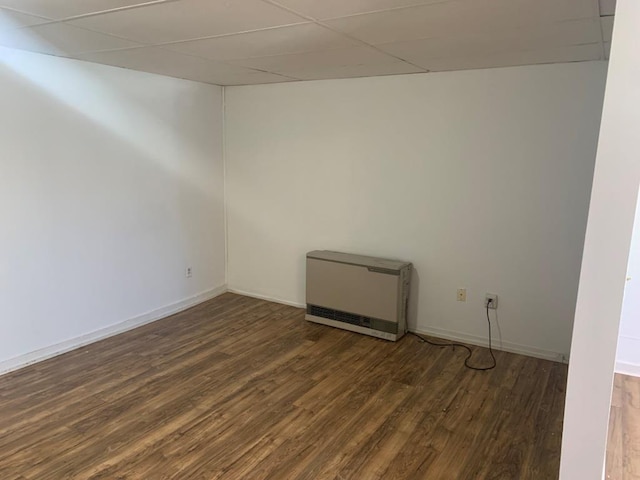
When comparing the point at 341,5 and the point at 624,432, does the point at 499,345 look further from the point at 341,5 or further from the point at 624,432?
the point at 341,5

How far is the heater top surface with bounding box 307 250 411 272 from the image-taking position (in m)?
3.78

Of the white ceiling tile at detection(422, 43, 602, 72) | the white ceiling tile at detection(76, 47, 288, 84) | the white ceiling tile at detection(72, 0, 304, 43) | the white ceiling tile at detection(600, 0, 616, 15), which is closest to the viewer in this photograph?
the white ceiling tile at detection(600, 0, 616, 15)

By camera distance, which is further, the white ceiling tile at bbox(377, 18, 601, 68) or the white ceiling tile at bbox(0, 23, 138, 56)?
the white ceiling tile at bbox(0, 23, 138, 56)

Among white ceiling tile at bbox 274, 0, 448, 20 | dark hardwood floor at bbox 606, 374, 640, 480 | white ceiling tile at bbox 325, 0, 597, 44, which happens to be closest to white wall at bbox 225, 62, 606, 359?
dark hardwood floor at bbox 606, 374, 640, 480

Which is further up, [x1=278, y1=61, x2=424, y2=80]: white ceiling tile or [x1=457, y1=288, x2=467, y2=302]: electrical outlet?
[x1=278, y1=61, x2=424, y2=80]: white ceiling tile

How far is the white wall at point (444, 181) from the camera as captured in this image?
325 centimetres

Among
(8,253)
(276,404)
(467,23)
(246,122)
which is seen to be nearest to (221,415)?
(276,404)

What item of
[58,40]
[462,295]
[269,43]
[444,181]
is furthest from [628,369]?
[58,40]

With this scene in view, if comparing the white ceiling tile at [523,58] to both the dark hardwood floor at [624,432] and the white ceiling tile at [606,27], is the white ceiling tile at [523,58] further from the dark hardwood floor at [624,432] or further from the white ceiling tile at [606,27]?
the dark hardwood floor at [624,432]

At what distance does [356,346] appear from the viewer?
12.1 feet

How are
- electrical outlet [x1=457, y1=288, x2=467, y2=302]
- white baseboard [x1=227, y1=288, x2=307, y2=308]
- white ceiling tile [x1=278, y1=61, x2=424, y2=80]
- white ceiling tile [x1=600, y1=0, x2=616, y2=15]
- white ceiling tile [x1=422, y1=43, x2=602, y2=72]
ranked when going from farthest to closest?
white baseboard [x1=227, y1=288, x2=307, y2=308] → electrical outlet [x1=457, y1=288, x2=467, y2=302] → white ceiling tile [x1=278, y1=61, x2=424, y2=80] → white ceiling tile [x1=422, y1=43, x2=602, y2=72] → white ceiling tile [x1=600, y1=0, x2=616, y2=15]

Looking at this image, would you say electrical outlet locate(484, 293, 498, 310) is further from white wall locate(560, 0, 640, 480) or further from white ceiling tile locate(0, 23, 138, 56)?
white ceiling tile locate(0, 23, 138, 56)

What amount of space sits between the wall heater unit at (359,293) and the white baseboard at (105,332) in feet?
4.01

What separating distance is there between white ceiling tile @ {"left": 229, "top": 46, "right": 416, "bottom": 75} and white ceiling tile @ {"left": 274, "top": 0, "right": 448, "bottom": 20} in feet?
2.45
